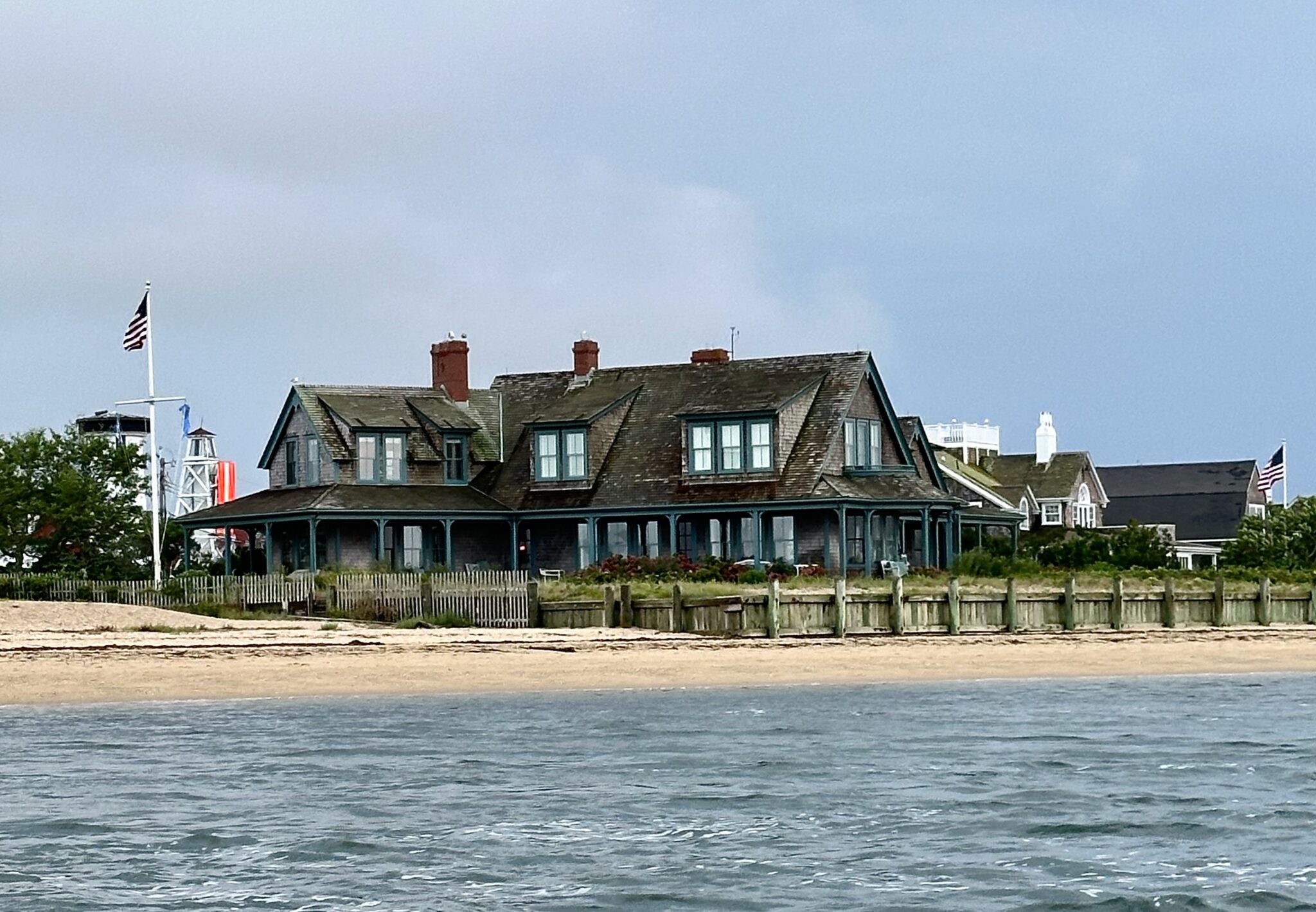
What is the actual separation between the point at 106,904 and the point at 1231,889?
868 centimetres

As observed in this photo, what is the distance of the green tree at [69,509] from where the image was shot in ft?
194

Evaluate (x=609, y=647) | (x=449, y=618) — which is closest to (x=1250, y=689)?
(x=609, y=647)

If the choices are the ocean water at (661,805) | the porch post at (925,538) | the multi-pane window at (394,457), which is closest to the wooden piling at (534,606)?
the ocean water at (661,805)

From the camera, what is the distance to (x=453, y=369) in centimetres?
6041

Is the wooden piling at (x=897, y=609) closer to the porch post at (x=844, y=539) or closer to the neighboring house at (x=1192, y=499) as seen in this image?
the porch post at (x=844, y=539)

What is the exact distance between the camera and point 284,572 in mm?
54500

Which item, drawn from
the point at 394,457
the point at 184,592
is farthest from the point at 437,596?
the point at 394,457

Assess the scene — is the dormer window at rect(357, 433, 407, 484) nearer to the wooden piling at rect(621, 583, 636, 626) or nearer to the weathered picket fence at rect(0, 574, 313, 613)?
the weathered picket fence at rect(0, 574, 313, 613)

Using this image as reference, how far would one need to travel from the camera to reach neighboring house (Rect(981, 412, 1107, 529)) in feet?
257

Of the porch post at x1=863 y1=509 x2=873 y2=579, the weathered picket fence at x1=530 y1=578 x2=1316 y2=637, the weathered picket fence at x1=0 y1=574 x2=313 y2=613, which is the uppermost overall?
the porch post at x1=863 y1=509 x2=873 y2=579

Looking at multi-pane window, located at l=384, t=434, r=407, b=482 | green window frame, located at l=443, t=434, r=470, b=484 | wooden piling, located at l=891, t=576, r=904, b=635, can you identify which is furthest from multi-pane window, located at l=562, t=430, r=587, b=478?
wooden piling, located at l=891, t=576, r=904, b=635

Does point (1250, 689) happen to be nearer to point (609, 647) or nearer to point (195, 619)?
point (609, 647)

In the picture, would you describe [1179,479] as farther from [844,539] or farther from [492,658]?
[492,658]

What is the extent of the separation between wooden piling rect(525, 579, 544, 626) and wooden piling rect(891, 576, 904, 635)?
6.89 metres
